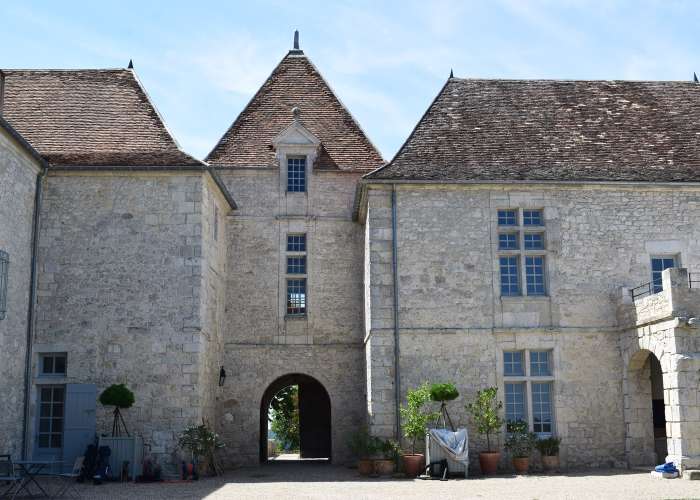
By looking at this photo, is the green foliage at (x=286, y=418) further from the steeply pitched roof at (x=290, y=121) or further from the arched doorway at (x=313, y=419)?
the steeply pitched roof at (x=290, y=121)

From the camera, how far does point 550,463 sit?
15.5 m

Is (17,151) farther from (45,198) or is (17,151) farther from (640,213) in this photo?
(640,213)

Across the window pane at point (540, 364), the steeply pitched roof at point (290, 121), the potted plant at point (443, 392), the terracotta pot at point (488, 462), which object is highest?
the steeply pitched roof at point (290, 121)

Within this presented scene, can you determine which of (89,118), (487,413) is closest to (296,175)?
(89,118)

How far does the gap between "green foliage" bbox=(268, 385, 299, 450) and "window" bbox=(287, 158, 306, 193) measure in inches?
544

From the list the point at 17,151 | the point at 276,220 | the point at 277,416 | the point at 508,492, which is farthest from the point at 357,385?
the point at 277,416

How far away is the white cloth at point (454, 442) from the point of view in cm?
1486

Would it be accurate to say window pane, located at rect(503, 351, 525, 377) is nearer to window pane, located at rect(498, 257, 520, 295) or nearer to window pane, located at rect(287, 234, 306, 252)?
window pane, located at rect(498, 257, 520, 295)

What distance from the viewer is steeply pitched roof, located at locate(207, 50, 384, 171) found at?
20109 mm

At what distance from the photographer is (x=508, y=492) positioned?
12.2m

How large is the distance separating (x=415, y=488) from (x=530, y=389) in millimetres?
4160

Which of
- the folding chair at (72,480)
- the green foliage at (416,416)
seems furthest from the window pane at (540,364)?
the folding chair at (72,480)

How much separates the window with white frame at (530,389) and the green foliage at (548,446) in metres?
0.45

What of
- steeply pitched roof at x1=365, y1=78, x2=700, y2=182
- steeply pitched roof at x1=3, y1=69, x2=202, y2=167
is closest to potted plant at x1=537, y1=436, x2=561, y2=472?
steeply pitched roof at x1=365, y1=78, x2=700, y2=182
